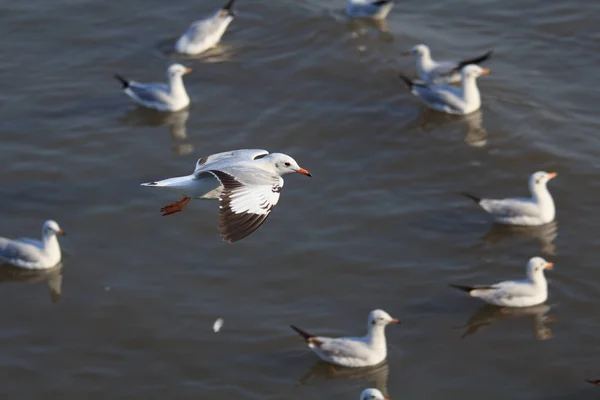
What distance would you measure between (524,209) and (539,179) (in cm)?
51

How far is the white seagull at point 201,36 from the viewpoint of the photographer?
18.2m

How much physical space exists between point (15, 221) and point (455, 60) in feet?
25.2

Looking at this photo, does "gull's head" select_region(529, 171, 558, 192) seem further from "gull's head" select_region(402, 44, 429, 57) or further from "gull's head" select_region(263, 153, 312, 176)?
"gull's head" select_region(263, 153, 312, 176)

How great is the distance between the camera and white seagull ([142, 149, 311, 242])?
28.3 feet

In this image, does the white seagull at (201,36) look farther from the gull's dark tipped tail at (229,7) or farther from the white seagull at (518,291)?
the white seagull at (518,291)

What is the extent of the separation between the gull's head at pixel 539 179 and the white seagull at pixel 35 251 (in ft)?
18.8

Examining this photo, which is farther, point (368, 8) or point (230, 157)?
point (368, 8)

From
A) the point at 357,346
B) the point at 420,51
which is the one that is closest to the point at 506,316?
the point at 357,346

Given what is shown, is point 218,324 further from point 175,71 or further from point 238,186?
point 175,71

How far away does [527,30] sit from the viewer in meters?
18.6

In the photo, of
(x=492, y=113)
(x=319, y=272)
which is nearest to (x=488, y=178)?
(x=492, y=113)

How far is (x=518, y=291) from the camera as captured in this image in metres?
12.0

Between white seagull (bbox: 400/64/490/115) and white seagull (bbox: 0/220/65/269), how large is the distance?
6.08 m

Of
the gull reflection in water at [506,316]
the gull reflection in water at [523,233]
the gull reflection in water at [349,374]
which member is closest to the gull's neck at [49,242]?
the gull reflection in water at [349,374]
